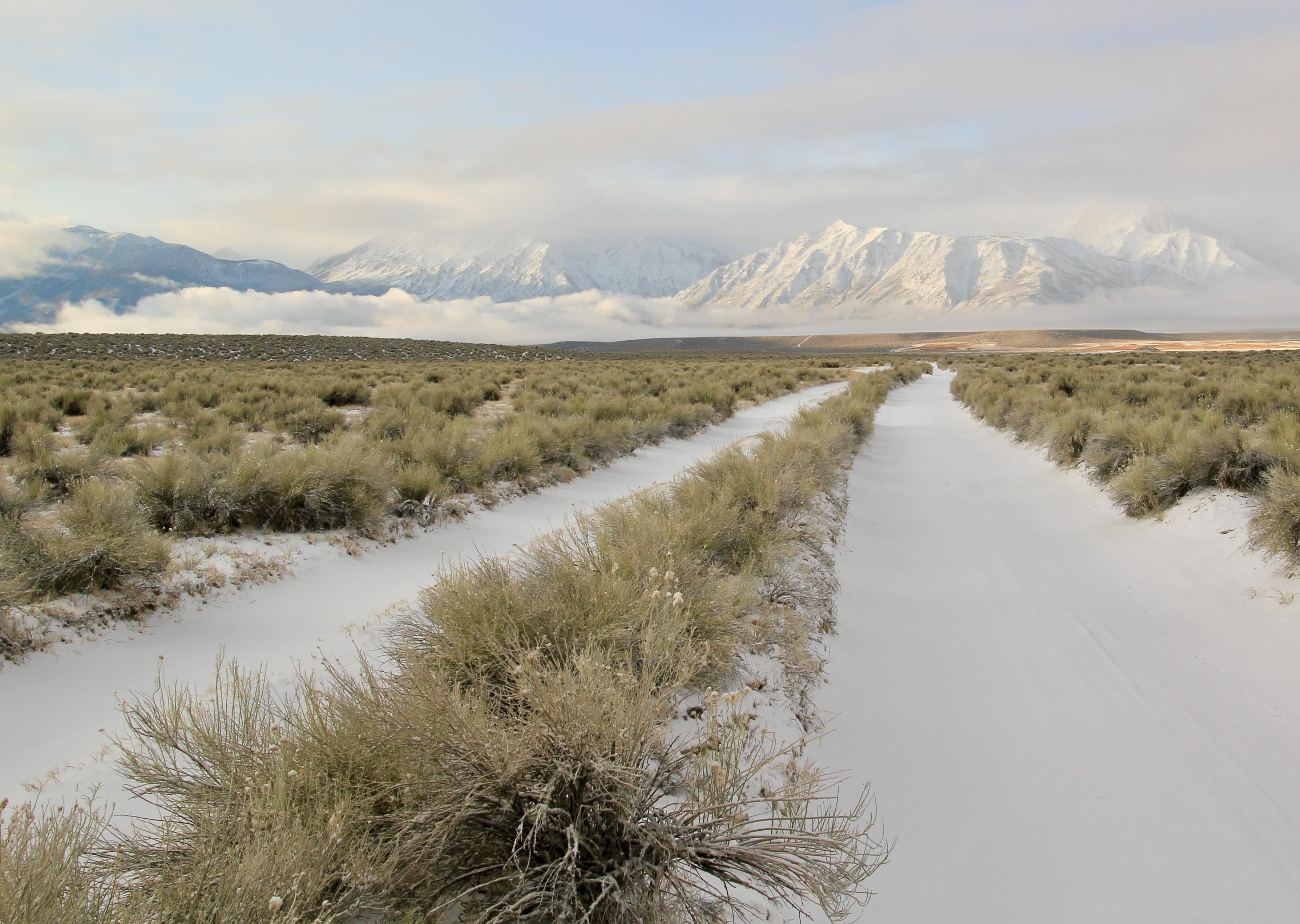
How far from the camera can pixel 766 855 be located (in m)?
2.25

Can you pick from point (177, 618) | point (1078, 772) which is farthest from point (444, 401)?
point (1078, 772)

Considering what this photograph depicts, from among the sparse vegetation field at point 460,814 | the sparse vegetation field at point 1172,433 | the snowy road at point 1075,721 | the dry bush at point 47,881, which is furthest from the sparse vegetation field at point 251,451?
the sparse vegetation field at point 1172,433

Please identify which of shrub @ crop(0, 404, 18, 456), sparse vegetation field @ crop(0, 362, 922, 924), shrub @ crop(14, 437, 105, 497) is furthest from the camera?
shrub @ crop(0, 404, 18, 456)

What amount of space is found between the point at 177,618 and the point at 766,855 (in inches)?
169

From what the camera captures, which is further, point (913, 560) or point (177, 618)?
point (913, 560)

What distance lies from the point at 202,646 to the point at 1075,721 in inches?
221

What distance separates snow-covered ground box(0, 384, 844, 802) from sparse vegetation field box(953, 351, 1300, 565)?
23.3ft

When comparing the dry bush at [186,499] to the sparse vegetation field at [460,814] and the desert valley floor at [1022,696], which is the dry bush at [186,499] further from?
the sparse vegetation field at [460,814]

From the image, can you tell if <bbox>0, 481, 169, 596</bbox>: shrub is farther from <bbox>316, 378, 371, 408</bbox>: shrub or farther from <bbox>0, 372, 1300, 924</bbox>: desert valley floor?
<bbox>316, 378, 371, 408</bbox>: shrub

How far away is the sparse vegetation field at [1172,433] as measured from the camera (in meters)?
6.51

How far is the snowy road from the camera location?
2.90m

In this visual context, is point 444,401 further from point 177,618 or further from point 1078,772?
point 1078,772

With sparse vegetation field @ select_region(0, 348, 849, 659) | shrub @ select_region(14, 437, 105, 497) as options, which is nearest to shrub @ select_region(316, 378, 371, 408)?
sparse vegetation field @ select_region(0, 348, 849, 659)

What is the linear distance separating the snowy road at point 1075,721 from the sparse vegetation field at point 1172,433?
1.57ft
